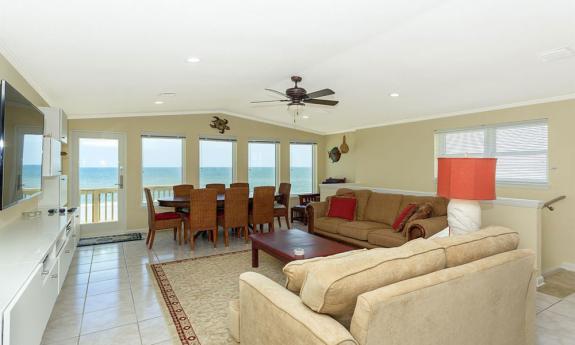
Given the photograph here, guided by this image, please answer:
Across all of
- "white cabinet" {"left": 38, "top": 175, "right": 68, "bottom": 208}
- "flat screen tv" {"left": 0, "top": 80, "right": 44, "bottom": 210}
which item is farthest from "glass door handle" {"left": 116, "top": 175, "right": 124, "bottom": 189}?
"flat screen tv" {"left": 0, "top": 80, "right": 44, "bottom": 210}

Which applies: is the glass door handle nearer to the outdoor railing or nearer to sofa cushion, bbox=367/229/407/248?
the outdoor railing

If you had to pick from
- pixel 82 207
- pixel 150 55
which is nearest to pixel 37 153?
pixel 150 55

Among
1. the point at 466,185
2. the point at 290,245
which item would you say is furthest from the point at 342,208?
the point at 466,185

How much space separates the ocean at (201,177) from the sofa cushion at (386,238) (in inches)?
158

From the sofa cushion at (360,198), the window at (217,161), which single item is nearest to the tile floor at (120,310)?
the sofa cushion at (360,198)

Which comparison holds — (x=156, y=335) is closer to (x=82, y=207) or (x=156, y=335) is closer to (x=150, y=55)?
(x=150, y=55)

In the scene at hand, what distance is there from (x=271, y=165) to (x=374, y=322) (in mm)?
6672

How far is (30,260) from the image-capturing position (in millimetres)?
1918

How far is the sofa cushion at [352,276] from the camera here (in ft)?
4.47

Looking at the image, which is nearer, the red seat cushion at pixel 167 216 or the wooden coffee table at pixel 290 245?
the wooden coffee table at pixel 290 245

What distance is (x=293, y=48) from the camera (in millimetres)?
3123

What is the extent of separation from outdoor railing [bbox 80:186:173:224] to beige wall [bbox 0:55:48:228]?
1.98 m

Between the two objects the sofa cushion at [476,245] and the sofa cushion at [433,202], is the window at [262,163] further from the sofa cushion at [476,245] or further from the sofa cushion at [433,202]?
the sofa cushion at [476,245]

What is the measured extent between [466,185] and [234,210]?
11.8 ft
